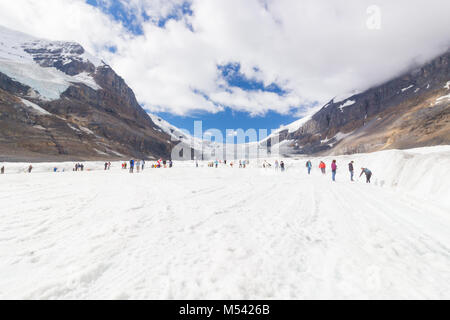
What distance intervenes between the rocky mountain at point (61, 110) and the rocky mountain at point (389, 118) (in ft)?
343

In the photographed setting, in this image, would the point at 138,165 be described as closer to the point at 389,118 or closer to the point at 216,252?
the point at 216,252

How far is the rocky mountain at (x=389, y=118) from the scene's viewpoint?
241ft

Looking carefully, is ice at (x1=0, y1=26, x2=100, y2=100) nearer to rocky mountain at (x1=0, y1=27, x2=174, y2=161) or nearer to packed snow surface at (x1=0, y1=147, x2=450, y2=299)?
rocky mountain at (x1=0, y1=27, x2=174, y2=161)

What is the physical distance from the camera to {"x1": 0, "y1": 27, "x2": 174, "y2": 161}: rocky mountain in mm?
68875

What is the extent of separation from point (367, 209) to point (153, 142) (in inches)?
4779

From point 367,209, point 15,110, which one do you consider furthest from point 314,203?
point 15,110

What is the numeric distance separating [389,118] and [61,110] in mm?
161456

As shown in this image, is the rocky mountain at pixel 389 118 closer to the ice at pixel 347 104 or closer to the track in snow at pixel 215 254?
the ice at pixel 347 104

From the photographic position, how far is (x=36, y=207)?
5762 millimetres

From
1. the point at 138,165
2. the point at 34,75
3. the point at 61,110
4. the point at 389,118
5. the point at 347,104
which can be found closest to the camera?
the point at 138,165

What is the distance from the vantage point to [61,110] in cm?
9475

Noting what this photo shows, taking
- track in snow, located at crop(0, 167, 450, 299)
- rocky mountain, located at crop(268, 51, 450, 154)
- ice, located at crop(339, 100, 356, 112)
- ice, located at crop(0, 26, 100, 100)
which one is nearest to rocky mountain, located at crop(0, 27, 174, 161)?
ice, located at crop(0, 26, 100, 100)

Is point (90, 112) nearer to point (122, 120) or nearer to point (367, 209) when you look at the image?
point (122, 120)

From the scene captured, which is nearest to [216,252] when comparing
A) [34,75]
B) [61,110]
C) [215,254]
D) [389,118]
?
[215,254]
